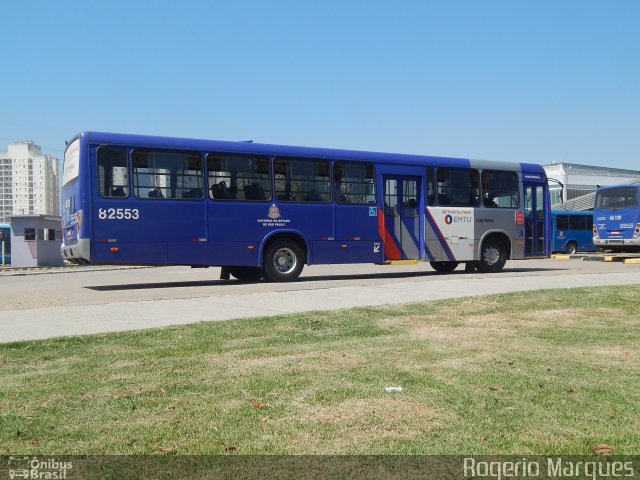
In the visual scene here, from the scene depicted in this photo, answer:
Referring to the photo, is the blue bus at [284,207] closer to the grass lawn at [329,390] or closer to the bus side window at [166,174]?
the bus side window at [166,174]

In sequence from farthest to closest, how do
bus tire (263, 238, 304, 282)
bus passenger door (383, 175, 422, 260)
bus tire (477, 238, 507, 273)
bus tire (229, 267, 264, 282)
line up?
bus tire (477, 238, 507, 273), bus passenger door (383, 175, 422, 260), bus tire (229, 267, 264, 282), bus tire (263, 238, 304, 282)

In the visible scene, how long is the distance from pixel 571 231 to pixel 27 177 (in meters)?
95.0

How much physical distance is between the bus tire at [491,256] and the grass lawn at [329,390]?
12121 millimetres

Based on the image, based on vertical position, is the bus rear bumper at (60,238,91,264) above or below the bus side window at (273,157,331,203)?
below

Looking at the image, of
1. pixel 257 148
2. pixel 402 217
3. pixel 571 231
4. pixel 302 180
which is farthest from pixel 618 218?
pixel 257 148

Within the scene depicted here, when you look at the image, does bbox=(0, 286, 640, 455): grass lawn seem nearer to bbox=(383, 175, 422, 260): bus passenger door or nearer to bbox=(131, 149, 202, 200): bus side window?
bbox=(131, 149, 202, 200): bus side window

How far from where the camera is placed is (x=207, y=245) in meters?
16.0

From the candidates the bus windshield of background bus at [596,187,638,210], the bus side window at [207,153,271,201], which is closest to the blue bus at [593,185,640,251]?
the bus windshield of background bus at [596,187,638,210]

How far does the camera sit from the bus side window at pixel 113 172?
49.1ft

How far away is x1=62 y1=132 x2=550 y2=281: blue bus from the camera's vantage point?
49.6ft

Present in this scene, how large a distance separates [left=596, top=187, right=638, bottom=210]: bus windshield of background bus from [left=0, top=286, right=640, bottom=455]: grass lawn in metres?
24.6

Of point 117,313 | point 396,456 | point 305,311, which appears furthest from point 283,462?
point 117,313

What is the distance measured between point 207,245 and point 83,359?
32.6 feet

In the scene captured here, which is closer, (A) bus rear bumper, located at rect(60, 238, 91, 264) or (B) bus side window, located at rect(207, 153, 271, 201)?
(A) bus rear bumper, located at rect(60, 238, 91, 264)
